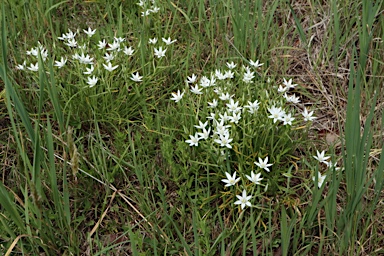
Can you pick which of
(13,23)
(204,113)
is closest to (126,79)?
(204,113)

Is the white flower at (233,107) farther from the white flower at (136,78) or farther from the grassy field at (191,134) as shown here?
the white flower at (136,78)

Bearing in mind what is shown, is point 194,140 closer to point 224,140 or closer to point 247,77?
point 224,140

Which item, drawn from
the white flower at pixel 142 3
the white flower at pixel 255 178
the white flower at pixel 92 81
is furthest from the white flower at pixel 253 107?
the white flower at pixel 142 3

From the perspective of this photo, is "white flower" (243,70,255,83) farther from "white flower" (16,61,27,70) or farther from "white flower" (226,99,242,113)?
"white flower" (16,61,27,70)

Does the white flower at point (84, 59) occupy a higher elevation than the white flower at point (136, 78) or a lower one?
higher

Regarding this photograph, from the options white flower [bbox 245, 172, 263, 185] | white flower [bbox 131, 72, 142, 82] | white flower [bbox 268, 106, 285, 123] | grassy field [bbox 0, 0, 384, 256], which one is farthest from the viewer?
white flower [bbox 131, 72, 142, 82]

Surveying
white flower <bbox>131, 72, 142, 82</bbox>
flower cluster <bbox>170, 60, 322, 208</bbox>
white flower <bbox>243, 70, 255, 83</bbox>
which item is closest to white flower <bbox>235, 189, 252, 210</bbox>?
flower cluster <bbox>170, 60, 322, 208</bbox>

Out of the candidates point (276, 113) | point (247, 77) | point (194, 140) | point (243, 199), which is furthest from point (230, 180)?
point (247, 77)

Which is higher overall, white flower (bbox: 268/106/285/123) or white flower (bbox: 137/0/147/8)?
white flower (bbox: 137/0/147/8)
